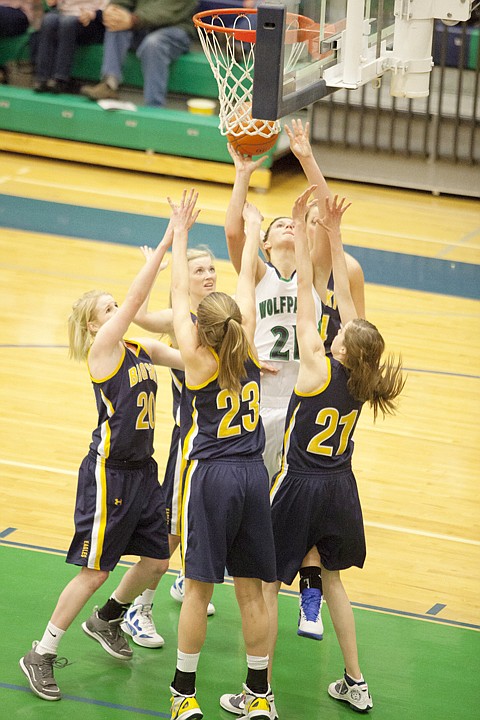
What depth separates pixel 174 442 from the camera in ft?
16.5

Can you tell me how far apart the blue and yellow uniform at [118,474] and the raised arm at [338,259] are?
0.84 m

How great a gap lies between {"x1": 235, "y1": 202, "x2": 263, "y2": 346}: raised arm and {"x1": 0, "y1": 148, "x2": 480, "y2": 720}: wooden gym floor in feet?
4.87

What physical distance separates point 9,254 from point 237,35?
5616mm

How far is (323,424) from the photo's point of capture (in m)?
4.33

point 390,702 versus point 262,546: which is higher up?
point 262,546

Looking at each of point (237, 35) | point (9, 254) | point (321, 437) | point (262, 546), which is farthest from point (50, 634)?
point (9, 254)

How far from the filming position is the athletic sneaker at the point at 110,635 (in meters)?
4.74

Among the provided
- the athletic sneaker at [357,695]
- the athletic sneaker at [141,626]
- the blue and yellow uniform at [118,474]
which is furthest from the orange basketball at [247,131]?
the athletic sneaker at [357,695]

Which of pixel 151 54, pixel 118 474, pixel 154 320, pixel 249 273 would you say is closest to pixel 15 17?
A: pixel 151 54

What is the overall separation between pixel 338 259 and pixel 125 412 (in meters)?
1.06

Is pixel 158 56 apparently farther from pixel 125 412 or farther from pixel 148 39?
pixel 125 412

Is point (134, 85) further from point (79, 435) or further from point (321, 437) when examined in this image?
point (321, 437)

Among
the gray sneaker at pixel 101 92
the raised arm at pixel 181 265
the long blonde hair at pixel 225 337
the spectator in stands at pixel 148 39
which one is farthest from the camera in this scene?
the gray sneaker at pixel 101 92

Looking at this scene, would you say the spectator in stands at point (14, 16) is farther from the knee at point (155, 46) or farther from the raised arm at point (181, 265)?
the raised arm at point (181, 265)
